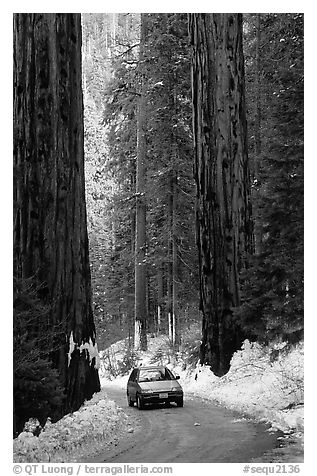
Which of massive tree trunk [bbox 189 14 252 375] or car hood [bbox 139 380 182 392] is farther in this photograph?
massive tree trunk [bbox 189 14 252 375]

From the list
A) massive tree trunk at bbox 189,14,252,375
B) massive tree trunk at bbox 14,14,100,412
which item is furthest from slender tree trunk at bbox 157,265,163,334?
massive tree trunk at bbox 14,14,100,412

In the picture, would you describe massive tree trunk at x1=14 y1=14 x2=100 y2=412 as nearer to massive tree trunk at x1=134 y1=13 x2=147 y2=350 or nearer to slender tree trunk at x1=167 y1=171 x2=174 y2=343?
massive tree trunk at x1=134 y1=13 x2=147 y2=350

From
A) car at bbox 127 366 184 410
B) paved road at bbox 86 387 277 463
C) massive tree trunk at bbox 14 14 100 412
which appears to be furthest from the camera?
car at bbox 127 366 184 410

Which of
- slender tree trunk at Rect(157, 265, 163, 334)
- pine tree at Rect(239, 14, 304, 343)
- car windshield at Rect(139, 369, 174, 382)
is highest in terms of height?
pine tree at Rect(239, 14, 304, 343)

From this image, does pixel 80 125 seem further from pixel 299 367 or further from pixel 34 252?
pixel 299 367

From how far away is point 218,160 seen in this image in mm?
11000

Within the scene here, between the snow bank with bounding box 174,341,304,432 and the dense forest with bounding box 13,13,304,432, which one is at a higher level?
the dense forest with bounding box 13,13,304,432

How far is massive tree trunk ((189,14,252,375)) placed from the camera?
10680 mm

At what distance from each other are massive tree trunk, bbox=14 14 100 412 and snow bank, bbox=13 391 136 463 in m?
0.38

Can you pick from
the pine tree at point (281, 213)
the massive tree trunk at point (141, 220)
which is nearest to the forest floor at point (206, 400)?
the pine tree at point (281, 213)

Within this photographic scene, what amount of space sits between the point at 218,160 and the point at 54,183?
3.38 metres

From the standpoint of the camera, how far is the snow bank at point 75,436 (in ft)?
22.3

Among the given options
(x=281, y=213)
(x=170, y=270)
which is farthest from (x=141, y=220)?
(x=281, y=213)
